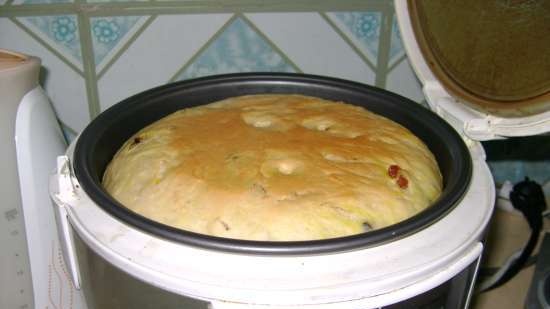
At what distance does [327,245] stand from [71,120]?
2.12 feet

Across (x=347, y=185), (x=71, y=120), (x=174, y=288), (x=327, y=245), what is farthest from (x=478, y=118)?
(x=71, y=120)

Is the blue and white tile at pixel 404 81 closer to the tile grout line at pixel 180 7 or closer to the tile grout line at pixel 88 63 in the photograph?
the tile grout line at pixel 180 7

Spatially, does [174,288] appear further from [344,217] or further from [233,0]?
[233,0]

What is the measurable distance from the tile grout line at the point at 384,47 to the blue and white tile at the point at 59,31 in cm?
51

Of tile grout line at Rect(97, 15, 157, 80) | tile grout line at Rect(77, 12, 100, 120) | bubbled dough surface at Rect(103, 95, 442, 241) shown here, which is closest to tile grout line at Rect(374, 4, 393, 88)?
bubbled dough surface at Rect(103, 95, 442, 241)

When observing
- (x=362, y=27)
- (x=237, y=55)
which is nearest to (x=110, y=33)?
(x=237, y=55)

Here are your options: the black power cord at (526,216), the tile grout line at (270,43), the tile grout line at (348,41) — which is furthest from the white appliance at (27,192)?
the black power cord at (526,216)

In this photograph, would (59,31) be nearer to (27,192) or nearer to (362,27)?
(27,192)

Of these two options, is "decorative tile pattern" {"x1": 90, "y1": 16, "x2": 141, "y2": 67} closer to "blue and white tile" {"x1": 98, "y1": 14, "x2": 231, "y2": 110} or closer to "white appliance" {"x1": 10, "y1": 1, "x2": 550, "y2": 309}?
"blue and white tile" {"x1": 98, "y1": 14, "x2": 231, "y2": 110}

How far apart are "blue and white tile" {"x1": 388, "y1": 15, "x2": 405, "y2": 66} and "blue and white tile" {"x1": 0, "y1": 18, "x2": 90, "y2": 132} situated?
54 cm

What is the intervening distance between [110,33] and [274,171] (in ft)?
1.47

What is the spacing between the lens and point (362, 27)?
0.91 metres

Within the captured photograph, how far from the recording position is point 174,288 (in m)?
0.43

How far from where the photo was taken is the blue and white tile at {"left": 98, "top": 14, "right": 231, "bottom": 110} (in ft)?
2.84
